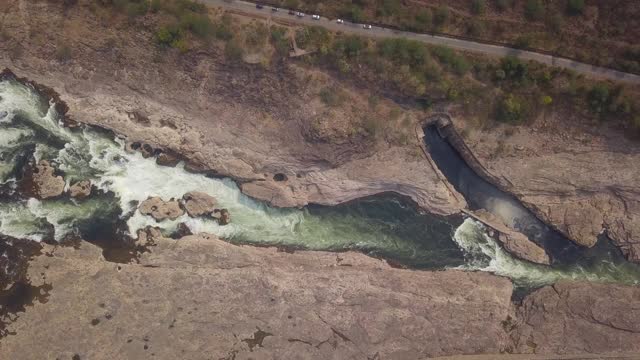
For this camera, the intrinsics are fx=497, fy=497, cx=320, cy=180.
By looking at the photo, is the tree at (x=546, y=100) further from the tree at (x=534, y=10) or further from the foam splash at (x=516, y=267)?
the foam splash at (x=516, y=267)

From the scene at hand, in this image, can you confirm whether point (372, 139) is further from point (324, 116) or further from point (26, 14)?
point (26, 14)

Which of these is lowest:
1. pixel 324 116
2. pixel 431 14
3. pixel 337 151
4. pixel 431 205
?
pixel 431 205

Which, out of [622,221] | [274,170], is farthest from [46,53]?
[622,221]

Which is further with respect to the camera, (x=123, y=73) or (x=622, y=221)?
(x=622, y=221)

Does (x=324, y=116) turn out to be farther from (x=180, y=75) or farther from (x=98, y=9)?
(x=98, y=9)

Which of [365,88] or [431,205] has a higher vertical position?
[365,88]

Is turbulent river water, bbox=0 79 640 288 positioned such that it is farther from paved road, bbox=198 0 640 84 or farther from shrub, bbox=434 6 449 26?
shrub, bbox=434 6 449 26

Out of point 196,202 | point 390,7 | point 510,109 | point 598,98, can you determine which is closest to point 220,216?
point 196,202
